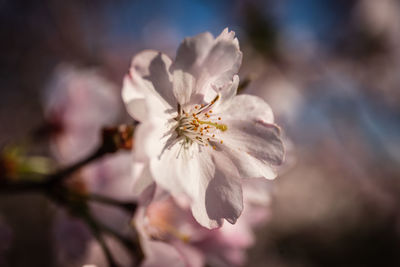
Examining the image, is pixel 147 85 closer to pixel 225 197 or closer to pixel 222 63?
pixel 222 63

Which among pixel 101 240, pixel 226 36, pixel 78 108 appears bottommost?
pixel 101 240

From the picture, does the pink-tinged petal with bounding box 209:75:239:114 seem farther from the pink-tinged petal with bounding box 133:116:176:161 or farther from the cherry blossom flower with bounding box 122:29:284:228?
the pink-tinged petal with bounding box 133:116:176:161

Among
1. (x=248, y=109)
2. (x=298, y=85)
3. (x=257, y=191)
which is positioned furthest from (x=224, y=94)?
(x=298, y=85)

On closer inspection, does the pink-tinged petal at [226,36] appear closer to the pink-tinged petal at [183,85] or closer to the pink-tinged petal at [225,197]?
the pink-tinged petal at [183,85]

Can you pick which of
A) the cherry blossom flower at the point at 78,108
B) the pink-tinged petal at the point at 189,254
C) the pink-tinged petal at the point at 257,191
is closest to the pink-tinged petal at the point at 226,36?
the pink-tinged petal at the point at 257,191

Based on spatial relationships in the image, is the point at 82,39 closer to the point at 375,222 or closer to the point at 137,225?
the point at 137,225

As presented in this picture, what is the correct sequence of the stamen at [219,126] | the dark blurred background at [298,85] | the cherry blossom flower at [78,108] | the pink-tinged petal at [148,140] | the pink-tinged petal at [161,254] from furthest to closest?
the dark blurred background at [298,85], the cherry blossom flower at [78,108], the pink-tinged petal at [161,254], the stamen at [219,126], the pink-tinged petal at [148,140]

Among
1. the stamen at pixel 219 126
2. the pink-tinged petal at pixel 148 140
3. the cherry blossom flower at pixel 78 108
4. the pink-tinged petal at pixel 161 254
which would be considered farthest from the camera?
the cherry blossom flower at pixel 78 108
